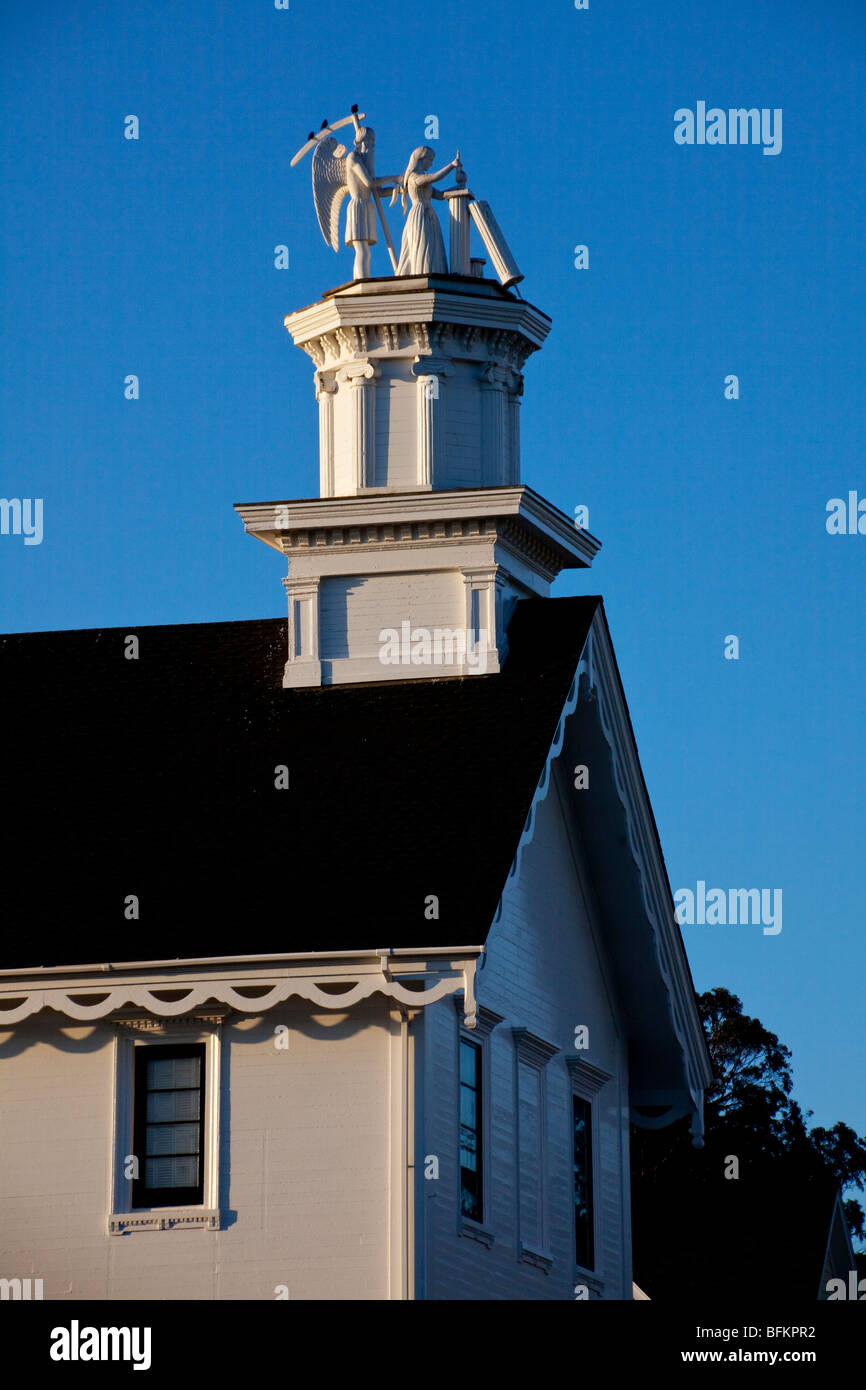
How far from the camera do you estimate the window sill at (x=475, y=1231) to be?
25.2m

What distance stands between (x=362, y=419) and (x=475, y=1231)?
10.1m

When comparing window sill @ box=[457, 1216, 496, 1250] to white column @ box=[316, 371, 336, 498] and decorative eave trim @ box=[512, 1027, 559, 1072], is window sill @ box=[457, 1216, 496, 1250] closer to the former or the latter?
decorative eave trim @ box=[512, 1027, 559, 1072]

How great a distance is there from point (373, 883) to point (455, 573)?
5111 mm

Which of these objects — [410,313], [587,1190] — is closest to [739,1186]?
[587,1190]

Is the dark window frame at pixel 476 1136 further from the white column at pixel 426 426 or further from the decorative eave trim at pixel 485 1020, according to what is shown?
the white column at pixel 426 426

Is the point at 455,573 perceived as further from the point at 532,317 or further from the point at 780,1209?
the point at 780,1209

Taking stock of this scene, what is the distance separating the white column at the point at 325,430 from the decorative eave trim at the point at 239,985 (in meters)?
8.04

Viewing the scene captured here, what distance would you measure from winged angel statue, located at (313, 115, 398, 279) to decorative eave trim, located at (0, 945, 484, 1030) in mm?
10705

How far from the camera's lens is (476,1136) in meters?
26.2
